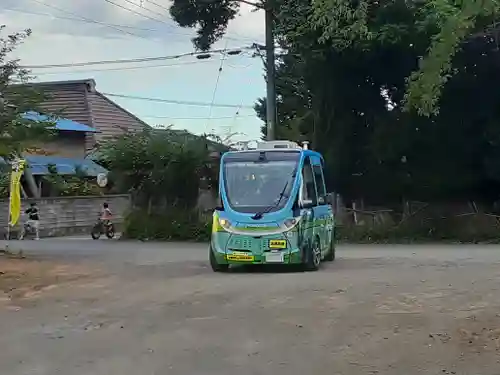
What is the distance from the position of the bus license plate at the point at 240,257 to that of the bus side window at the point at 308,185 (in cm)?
167

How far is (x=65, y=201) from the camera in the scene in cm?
3900

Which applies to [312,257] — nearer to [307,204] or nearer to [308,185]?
[307,204]

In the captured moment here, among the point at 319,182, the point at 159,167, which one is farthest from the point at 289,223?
the point at 159,167

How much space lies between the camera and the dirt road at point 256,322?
832 centimetres

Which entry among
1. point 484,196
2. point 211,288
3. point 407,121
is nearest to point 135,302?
point 211,288

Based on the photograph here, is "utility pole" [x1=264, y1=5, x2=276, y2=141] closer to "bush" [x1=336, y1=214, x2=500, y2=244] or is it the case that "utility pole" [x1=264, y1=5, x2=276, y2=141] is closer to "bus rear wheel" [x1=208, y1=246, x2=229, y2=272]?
"bush" [x1=336, y1=214, x2=500, y2=244]

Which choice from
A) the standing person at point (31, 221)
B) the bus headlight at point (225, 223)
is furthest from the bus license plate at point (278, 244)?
the standing person at point (31, 221)

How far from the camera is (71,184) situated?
1635 inches

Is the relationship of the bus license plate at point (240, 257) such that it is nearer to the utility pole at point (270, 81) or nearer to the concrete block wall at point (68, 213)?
the utility pole at point (270, 81)

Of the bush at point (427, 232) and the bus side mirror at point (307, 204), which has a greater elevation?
the bus side mirror at point (307, 204)

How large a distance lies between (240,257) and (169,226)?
1387 cm

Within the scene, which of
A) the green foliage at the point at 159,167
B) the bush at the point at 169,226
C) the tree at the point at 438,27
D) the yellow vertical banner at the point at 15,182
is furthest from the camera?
the bush at the point at 169,226

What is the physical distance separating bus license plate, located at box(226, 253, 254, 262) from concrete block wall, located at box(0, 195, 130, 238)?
18.2 m

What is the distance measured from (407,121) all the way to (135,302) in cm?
1780
